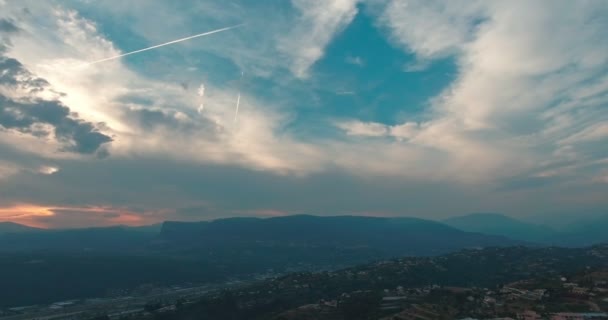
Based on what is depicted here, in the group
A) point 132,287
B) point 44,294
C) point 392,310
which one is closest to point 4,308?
point 44,294

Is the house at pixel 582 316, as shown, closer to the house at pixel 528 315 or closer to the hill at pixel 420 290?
the house at pixel 528 315

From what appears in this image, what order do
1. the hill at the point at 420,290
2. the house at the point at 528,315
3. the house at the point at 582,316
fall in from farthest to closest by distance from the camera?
the hill at the point at 420,290
the house at the point at 528,315
the house at the point at 582,316

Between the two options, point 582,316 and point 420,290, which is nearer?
point 582,316

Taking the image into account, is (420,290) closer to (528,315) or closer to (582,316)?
(528,315)

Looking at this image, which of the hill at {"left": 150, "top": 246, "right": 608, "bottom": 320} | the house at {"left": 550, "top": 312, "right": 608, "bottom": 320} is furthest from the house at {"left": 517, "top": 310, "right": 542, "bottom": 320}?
the house at {"left": 550, "top": 312, "right": 608, "bottom": 320}

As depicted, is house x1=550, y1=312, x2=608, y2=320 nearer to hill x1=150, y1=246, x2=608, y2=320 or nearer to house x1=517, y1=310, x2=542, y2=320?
house x1=517, y1=310, x2=542, y2=320

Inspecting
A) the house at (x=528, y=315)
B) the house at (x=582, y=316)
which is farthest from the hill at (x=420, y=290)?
the house at (x=582, y=316)

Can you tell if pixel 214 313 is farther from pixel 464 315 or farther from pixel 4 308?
pixel 4 308

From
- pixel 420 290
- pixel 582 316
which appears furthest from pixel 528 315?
pixel 420 290

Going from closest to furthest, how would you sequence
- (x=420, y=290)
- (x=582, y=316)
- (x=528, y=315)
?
1. (x=582, y=316)
2. (x=528, y=315)
3. (x=420, y=290)

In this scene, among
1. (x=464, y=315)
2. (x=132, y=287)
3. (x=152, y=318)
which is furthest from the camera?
(x=132, y=287)

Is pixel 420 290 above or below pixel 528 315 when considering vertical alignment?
above
